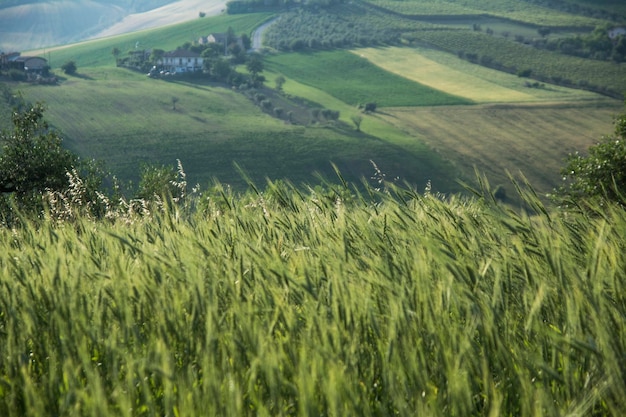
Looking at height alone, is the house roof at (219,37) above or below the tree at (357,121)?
above

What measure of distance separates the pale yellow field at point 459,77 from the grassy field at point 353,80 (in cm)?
354

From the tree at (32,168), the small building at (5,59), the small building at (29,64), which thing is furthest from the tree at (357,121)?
the tree at (32,168)

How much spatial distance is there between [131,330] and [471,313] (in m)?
1.50

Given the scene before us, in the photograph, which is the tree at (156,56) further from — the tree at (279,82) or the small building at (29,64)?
the tree at (279,82)

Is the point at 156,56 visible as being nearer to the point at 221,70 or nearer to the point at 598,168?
the point at 221,70

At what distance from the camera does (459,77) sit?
143875mm

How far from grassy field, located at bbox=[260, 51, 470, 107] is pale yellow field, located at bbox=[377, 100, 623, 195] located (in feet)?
21.6

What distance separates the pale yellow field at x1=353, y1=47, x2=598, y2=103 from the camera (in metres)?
128

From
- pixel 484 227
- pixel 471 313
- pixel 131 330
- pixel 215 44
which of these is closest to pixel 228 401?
pixel 131 330

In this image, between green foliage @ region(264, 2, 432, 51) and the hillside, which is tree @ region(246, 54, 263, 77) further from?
green foliage @ region(264, 2, 432, 51)

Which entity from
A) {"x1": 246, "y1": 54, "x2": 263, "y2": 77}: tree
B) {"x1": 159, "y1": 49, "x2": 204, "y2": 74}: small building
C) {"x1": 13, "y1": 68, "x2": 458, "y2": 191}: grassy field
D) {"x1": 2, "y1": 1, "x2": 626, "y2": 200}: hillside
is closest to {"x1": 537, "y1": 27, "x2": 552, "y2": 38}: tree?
{"x1": 2, "y1": 1, "x2": 626, "y2": 200}: hillside

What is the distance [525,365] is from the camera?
2.72m

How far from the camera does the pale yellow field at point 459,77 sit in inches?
5044

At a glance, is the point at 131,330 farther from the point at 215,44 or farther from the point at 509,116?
the point at 215,44
